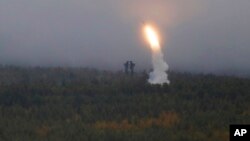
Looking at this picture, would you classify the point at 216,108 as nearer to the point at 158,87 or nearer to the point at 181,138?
the point at 158,87

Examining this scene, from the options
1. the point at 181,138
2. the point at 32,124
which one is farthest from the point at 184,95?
the point at 181,138

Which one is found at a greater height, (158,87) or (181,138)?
(158,87)

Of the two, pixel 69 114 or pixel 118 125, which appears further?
pixel 69 114

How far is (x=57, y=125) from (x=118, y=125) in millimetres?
8073

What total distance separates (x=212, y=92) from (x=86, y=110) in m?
43.6

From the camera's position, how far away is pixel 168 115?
131 meters

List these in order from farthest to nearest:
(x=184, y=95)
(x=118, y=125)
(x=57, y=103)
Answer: (x=184, y=95) → (x=57, y=103) → (x=118, y=125)

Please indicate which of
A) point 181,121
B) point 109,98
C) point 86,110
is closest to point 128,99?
point 109,98

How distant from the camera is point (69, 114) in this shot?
135 metres

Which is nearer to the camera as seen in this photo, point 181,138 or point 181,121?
point 181,138

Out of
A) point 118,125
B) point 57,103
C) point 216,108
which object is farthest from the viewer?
point 57,103

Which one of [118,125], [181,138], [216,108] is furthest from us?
[216,108]

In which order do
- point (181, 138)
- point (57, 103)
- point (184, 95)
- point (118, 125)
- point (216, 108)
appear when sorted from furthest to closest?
1. point (184, 95)
2. point (57, 103)
3. point (216, 108)
4. point (118, 125)
5. point (181, 138)

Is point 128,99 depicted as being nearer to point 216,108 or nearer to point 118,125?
point 216,108
